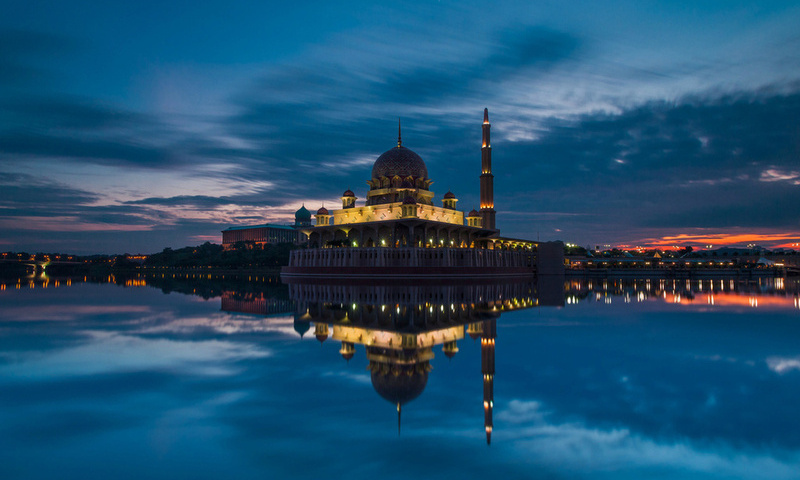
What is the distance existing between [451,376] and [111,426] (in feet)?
13.9

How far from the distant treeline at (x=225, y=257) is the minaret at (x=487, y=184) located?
2609 cm

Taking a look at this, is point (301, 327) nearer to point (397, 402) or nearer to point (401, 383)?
point (401, 383)

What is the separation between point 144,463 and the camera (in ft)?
13.6

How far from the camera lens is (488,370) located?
7543mm

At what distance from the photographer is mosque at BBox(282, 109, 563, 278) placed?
43.7m

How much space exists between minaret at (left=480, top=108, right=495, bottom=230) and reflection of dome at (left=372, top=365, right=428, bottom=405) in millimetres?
56189

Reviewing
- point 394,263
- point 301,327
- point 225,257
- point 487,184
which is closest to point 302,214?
point 225,257

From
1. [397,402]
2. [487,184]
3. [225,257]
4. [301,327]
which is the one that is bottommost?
[397,402]

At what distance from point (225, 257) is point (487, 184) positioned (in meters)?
52.3

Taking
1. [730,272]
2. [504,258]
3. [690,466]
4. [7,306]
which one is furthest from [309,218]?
[690,466]

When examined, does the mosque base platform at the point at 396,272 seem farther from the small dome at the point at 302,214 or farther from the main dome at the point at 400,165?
the small dome at the point at 302,214

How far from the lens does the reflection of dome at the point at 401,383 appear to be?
6.16m

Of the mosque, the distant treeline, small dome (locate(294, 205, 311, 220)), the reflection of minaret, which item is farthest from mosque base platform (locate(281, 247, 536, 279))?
small dome (locate(294, 205, 311, 220))

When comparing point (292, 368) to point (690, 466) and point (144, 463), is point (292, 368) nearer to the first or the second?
point (144, 463)
